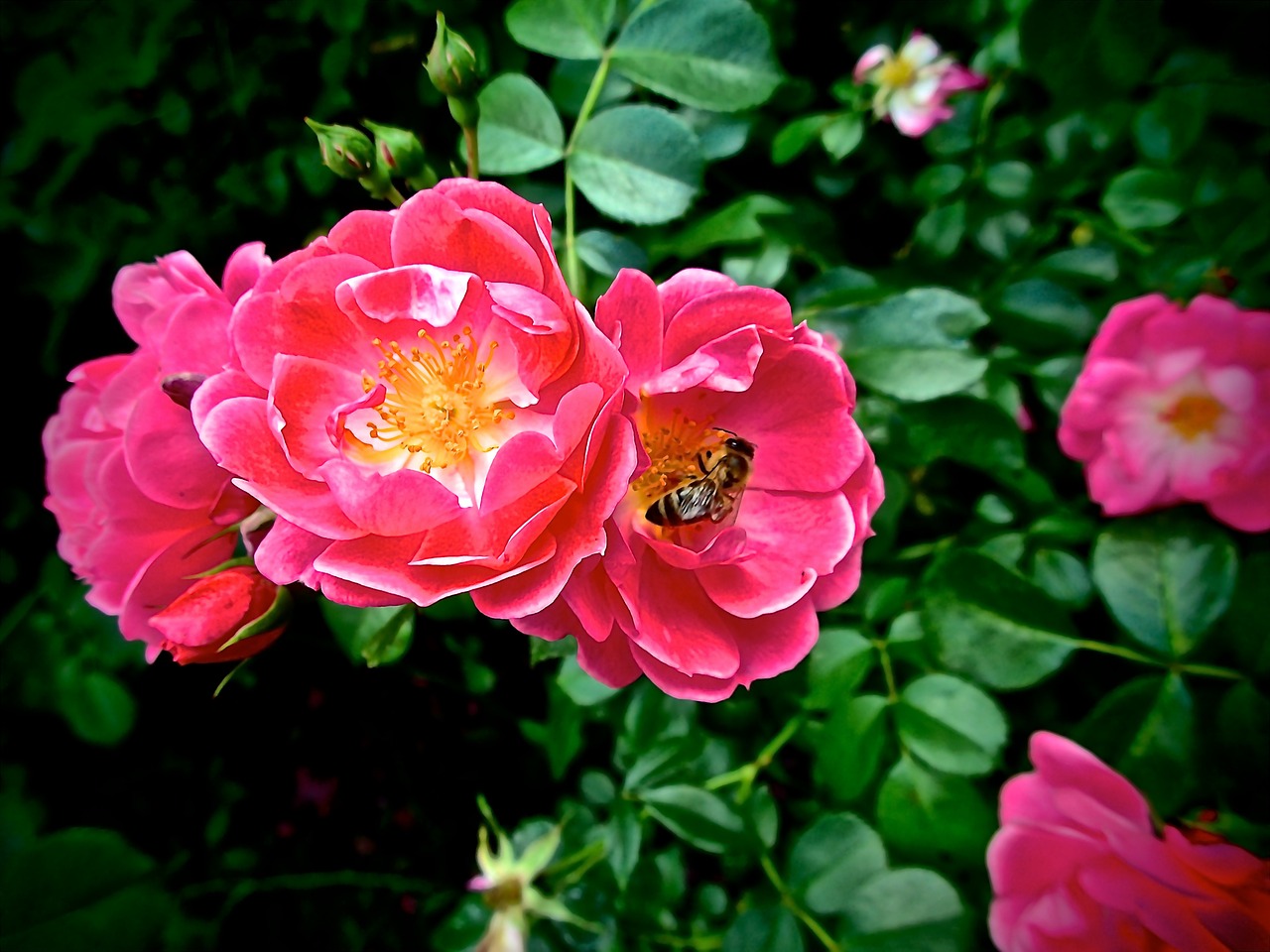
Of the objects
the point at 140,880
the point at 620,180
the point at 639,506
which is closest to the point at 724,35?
the point at 620,180

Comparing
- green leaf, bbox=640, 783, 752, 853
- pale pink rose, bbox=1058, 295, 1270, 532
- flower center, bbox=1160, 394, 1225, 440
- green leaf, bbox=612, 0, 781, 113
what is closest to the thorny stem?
green leaf, bbox=640, 783, 752, 853

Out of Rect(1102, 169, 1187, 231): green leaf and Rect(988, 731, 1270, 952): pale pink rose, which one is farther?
Rect(1102, 169, 1187, 231): green leaf

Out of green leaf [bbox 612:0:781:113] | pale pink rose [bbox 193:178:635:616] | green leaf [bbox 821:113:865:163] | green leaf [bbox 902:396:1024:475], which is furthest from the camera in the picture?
green leaf [bbox 821:113:865:163]

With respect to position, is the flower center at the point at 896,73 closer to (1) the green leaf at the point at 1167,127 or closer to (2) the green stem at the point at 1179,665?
→ (1) the green leaf at the point at 1167,127

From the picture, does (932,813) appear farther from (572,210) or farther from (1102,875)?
(572,210)

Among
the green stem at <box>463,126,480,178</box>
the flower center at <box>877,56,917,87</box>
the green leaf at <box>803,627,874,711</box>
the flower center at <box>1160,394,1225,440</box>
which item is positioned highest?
the green stem at <box>463,126,480,178</box>

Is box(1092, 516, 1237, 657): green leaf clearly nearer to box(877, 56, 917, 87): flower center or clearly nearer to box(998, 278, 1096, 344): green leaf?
box(998, 278, 1096, 344): green leaf

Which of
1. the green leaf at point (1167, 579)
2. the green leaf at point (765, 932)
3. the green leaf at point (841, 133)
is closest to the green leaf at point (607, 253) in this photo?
the green leaf at point (841, 133)

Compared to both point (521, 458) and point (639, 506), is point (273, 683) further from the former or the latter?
point (521, 458)
